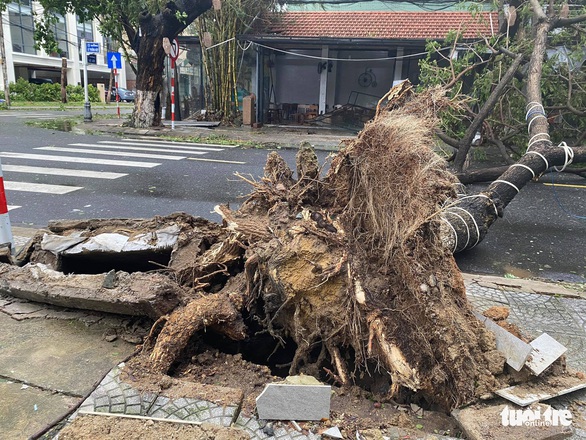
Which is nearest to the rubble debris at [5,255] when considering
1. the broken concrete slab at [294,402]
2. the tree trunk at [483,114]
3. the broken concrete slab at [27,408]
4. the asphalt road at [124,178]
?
the broken concrete slab at [27,408]

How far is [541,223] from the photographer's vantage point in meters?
6.78

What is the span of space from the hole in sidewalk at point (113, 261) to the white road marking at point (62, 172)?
197 inches

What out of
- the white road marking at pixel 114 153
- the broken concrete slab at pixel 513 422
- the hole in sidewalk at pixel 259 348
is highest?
the white road marking at pixel 114 153

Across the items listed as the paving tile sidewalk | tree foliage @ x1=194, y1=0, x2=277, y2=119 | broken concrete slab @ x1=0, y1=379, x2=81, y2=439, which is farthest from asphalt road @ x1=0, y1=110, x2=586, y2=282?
tree foliage @ x1=194, y1=0, x2=277, y2=119

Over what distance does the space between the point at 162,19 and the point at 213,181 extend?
8470 millimetres

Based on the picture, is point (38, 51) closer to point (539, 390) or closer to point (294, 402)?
point (294, 402)


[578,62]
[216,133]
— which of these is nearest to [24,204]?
[216,133]

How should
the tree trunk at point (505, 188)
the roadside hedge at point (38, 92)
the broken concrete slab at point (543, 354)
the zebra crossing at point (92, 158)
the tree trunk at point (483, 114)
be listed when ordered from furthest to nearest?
1. the roadside hedge at point (38, 92)
2. the zebra crossing at point (92, 158)
3. the tree trunk at point (483, 114)
4. the tree trunk at point (505, 188)
5. the broken concrete slab at point (543, 354)

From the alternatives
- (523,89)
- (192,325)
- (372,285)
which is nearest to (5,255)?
(192,325)

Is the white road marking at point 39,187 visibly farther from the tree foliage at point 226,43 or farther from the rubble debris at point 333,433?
the tree foliage at point 226,43

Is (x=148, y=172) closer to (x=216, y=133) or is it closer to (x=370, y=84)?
(x=216, y=133)

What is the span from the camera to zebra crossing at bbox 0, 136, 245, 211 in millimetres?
7734

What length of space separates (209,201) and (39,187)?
2911 millimetres

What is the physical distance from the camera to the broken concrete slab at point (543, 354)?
257 centimetres
